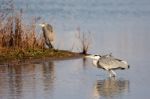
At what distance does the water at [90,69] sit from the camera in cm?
1320

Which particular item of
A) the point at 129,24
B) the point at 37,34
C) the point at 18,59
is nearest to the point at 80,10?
the point at 129,24

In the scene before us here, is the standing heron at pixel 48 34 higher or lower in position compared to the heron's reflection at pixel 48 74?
higher

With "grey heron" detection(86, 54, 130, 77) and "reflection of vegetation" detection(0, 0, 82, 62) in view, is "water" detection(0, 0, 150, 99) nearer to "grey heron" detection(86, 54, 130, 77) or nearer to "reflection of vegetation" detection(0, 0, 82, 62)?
"grey heron" detection(86, 54, 130, 77)

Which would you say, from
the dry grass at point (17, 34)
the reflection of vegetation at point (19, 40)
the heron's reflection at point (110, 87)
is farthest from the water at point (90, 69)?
the dry grass at point (17, 34)

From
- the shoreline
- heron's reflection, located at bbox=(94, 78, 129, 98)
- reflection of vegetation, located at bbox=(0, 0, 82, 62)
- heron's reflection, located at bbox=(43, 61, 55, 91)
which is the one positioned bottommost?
heron's reflection, located at bbox=(94, 78, 129, 98)

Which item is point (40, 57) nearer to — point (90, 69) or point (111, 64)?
point (90, 69)

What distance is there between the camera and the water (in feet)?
43.3

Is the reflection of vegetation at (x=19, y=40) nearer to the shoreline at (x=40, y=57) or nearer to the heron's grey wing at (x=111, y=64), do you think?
the shoreline at (x=40, y=57)

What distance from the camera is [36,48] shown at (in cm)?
1902

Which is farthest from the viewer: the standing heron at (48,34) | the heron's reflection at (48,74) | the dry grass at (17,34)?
the standing heron at (48,34)

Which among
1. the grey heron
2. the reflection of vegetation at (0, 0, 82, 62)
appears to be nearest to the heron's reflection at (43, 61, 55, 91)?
the reflection of vegetation at (0, 0, 82, 62)

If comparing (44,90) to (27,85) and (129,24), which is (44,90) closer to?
(27,85)

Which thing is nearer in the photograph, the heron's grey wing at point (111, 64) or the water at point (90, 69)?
the water at point (90, 69)

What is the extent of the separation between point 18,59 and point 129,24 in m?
11.3
